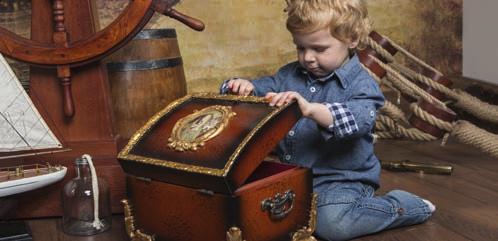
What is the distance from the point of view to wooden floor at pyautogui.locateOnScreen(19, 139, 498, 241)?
184 cm

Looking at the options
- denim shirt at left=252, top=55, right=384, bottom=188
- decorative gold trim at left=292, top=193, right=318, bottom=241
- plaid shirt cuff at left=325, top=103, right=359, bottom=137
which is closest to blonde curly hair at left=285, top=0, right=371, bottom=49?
denim shirt at left=252, top=55, right=384, bottom=188

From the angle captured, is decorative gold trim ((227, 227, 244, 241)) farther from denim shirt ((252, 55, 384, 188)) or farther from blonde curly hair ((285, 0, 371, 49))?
blonde curly hair ((285, 0, 371, 49))

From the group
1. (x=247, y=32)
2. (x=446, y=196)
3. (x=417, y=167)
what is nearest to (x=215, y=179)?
(x=446, y=196)

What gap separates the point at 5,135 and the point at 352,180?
0.96 m

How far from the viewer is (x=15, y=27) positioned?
9.50 feet

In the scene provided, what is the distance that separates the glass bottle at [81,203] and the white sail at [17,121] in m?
0.12

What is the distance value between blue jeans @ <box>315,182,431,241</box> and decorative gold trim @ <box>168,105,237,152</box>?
0.40m

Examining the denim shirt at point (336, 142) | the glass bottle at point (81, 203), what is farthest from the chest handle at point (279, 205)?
the glass bottle at point (81, 203)

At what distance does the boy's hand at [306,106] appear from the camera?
1612 mm

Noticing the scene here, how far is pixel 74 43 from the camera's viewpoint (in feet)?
6.70

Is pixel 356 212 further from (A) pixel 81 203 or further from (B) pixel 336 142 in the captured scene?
(A) pixel 81 203

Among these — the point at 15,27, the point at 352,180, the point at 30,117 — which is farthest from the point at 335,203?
the point at 15,27

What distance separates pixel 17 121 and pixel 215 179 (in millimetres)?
721

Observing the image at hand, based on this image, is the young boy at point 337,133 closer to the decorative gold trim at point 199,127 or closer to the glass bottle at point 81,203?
the decorative gold trim at point 199,127
